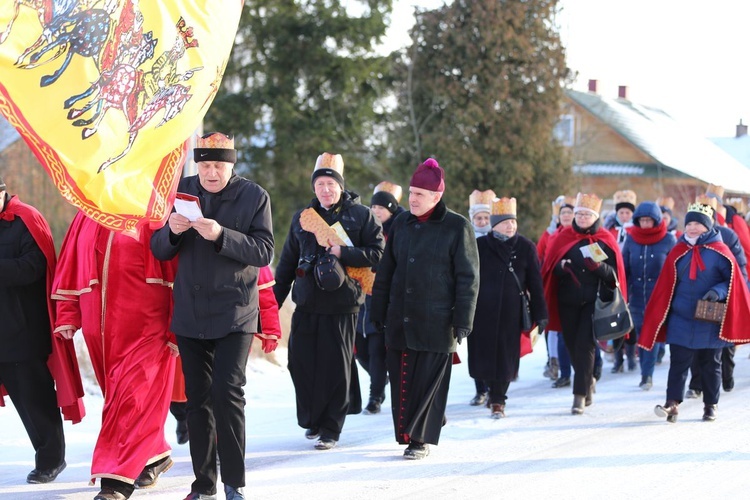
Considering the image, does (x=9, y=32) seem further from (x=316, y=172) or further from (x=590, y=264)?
(x=590, y=264)

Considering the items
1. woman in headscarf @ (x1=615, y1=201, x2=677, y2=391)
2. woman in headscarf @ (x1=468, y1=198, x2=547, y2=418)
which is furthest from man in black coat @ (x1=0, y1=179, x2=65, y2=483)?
woman in headscarf @ (x1=615, y1=201, x2=677, y2=391)

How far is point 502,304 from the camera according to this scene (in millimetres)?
9523

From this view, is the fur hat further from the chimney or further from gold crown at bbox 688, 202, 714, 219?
the chimney

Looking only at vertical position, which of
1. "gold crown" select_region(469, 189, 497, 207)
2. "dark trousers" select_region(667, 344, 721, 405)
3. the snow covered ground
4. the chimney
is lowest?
the snow covered ground

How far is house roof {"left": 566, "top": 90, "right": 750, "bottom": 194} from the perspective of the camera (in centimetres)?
3866

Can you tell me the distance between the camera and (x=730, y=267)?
9359mm

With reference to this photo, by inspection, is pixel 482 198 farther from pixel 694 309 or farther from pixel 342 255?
pixel 342 255

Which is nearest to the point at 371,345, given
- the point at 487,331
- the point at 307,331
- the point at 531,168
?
the point at 487,331

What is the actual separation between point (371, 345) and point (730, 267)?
3.28m

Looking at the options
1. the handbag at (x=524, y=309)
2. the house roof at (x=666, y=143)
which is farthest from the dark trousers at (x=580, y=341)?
the house roof at (x=666, y=143)

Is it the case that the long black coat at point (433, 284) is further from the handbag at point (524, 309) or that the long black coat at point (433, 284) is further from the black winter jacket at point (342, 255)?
the handbag at point (524, 309)

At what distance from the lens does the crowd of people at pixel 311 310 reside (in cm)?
609

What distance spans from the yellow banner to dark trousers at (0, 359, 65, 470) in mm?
1980

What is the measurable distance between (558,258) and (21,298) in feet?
17.2
